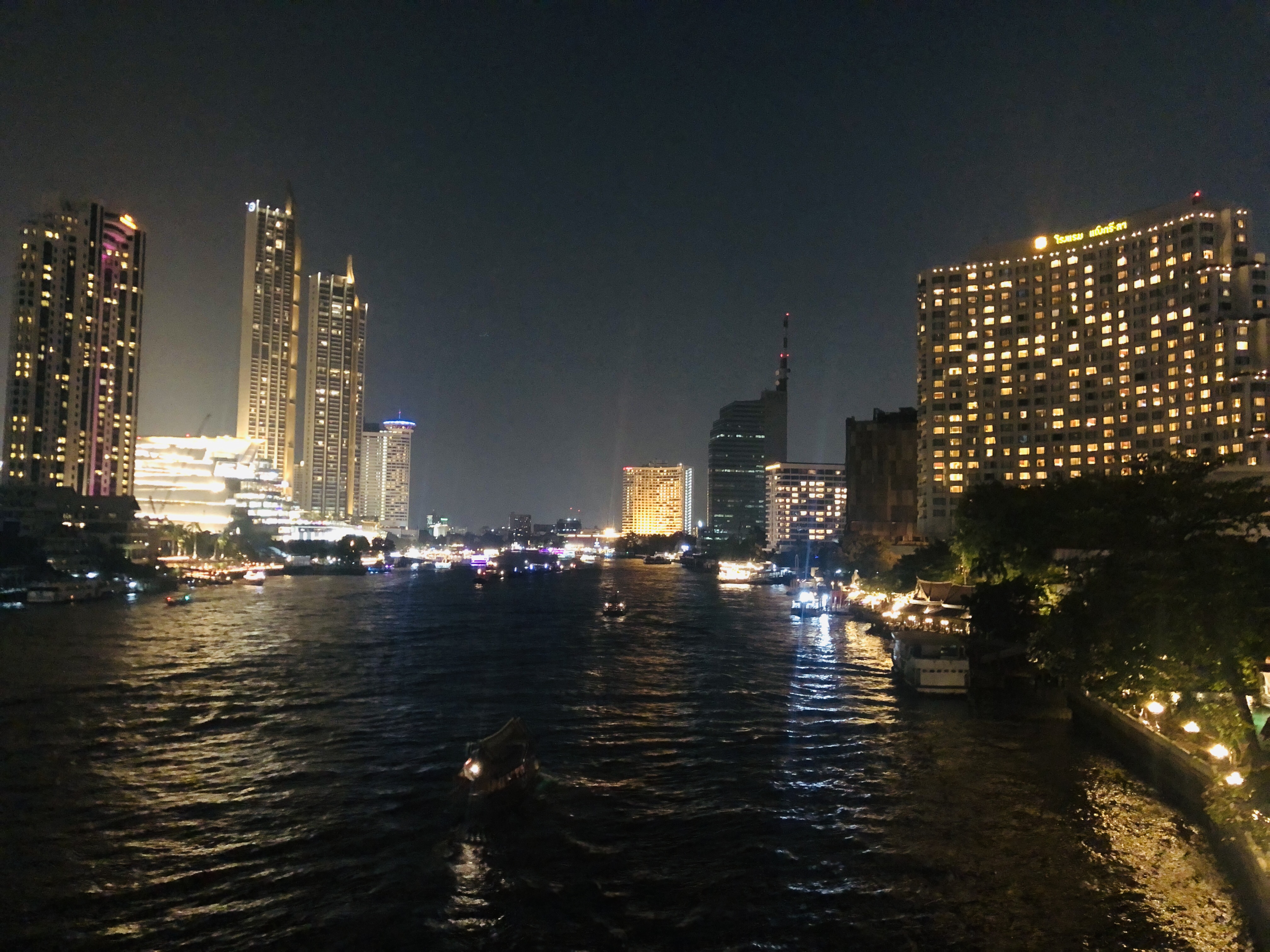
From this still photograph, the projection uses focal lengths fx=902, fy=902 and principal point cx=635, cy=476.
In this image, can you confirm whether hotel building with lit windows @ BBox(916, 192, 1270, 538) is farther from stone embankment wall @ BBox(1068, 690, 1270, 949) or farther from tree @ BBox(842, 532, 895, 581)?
stone embankment wall @ BBox(1068, 690, 1270, 949)

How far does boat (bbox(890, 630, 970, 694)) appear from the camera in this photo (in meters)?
40.6

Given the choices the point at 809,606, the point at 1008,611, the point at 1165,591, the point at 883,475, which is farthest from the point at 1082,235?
the point at 1165,591

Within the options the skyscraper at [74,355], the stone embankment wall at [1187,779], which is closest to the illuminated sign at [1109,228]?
the stone embankment wall at [1187,779]

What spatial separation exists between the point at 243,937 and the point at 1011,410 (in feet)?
400

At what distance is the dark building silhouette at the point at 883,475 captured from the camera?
478 feet

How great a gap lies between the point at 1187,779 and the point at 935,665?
17.2m

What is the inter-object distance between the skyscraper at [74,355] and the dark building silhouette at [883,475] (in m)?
117

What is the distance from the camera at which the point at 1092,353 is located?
383ft

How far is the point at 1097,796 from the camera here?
24.7m

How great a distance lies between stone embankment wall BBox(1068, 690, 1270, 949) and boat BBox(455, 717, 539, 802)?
15.9 meters

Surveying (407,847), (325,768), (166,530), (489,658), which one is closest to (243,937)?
(407,847)

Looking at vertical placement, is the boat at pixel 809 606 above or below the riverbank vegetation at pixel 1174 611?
below

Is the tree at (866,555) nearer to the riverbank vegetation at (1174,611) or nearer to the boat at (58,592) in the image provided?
the riverbank vegetation at (1174,611)

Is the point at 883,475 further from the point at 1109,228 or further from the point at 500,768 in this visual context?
the point at 500,768
